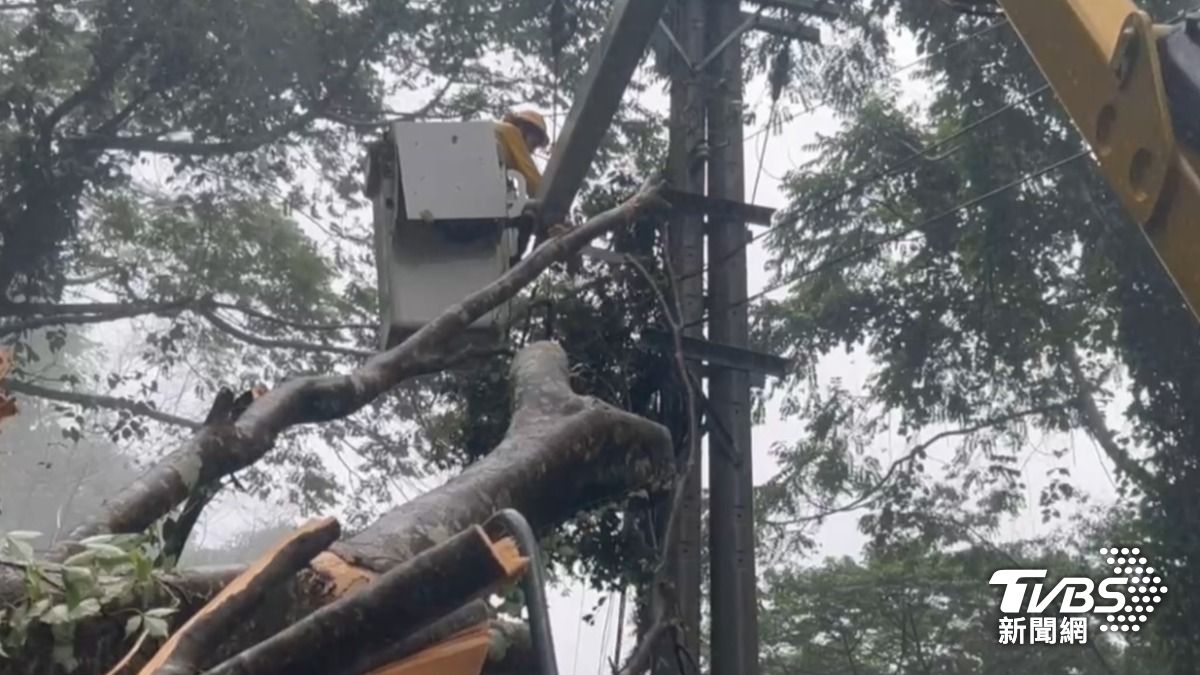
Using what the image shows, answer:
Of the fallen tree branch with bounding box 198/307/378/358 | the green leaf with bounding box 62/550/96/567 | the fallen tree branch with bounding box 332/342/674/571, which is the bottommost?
the green leaf with bounding box 62/550/96/567

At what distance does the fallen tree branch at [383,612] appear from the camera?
1.40m

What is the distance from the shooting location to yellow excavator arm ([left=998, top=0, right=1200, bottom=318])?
8.36ft

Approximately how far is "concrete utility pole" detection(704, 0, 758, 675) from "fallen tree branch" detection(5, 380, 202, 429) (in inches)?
245

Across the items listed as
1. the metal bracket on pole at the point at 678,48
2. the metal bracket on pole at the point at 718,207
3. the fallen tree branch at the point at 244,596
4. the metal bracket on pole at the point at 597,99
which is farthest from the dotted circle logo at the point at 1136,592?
the fallen tree branch at the point at 244,596

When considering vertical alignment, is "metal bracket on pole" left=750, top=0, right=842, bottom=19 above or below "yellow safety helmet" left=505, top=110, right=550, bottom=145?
above

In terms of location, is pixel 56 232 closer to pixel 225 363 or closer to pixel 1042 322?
pixel 225 363

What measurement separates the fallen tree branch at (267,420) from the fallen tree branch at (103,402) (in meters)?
7.65

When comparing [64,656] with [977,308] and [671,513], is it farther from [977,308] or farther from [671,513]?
[977,308]

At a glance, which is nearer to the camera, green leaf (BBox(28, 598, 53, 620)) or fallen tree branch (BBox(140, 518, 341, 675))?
fallen tree branch (BBox(140, 518, 341, 675))

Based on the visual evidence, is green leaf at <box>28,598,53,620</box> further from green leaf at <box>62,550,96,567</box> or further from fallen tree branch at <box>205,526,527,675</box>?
fallen tree branch at <box>205,526,527,675</box>

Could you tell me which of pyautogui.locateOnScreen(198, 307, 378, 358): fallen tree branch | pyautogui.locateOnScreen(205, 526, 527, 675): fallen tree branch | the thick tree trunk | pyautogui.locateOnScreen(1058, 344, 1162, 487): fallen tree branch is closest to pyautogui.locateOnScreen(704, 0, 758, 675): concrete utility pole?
the thick tree trunk

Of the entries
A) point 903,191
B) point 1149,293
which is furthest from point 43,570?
point 903,191

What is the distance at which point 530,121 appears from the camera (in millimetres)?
5777

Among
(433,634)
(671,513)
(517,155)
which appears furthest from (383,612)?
(517,155)
